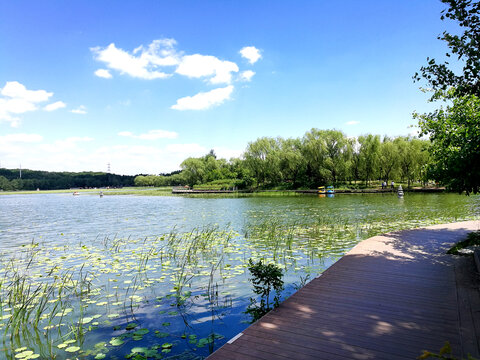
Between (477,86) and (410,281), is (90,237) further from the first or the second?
(477,86)

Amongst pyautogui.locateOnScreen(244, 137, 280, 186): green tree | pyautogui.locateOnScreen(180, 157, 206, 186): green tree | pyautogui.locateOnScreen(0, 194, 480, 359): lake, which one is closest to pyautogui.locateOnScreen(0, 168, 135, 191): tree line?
pyautogui.locateOnScreen(180, 157, 206, 186): green tree

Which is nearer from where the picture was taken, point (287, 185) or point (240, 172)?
point (287, 185)

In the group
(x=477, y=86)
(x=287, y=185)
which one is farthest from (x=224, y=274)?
(x=287, y=185)

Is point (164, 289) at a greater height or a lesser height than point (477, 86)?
lesser

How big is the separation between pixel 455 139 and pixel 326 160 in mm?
50230

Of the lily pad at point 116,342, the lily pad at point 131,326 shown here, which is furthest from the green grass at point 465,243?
the lily pad at point 116,342

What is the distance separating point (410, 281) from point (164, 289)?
5.70m

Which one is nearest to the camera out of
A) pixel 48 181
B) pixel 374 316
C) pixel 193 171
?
pixel 374 316

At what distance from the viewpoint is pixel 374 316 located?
4664 millimetres

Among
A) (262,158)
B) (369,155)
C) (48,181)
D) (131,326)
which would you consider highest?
(262,158)

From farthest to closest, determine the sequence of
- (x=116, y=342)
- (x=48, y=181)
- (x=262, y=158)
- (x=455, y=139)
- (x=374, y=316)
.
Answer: (x=48, y=181) → (x=262, y=158) → (x=455, y=139) → (x=116, y=342) → (x=374, y=316)

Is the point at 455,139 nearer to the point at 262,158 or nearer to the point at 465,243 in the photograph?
the point at 465,243

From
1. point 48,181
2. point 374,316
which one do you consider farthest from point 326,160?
point 48,181

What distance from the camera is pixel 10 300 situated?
6.86 metres
